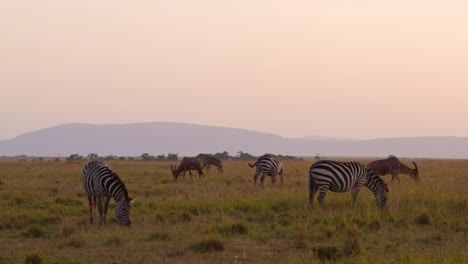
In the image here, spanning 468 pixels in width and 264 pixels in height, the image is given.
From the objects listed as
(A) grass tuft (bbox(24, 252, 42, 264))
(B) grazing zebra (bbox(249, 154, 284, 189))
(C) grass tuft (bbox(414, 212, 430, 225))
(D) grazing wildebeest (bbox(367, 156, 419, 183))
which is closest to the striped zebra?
(A) grass tuft (bbox(24, 252, 42, 264))

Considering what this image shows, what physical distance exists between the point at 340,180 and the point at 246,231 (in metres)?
4.30

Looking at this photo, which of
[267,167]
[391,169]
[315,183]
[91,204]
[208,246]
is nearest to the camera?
[208,246]

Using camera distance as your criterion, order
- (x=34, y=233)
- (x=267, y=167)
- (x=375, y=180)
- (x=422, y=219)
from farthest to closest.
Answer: (x=267, y=167) < (x=375, y=180) < (x=422, y=219) < (x=34, y=233)

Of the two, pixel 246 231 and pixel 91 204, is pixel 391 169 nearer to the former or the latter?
pixel 246 231

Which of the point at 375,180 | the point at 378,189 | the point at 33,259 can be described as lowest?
the point at 33,259

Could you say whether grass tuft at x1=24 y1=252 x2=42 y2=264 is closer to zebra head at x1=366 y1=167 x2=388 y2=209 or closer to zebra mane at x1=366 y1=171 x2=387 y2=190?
zebra head at x1=366 y1=167 x2=388 y2=209

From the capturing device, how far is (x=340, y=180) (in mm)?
17609

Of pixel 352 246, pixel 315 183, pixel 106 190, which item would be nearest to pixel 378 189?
pixel 315 183

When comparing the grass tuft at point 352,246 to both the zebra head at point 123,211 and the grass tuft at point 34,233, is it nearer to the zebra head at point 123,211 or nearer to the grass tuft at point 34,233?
the zebra head at point 123,211

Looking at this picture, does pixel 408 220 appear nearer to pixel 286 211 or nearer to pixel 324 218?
pixel 324 218

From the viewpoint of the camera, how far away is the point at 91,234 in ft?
45.8

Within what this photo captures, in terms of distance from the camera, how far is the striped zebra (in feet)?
49.8

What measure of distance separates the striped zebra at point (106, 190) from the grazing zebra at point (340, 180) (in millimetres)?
5129

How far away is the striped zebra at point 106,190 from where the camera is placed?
1517 centimetres
